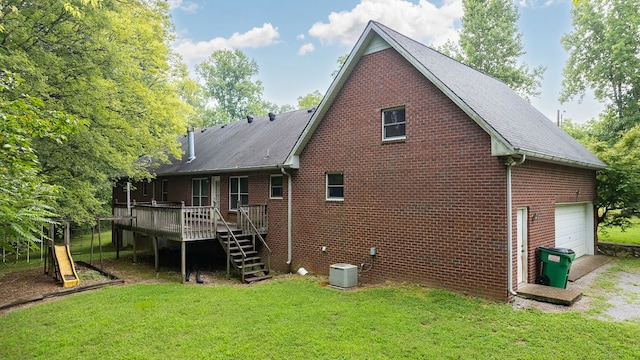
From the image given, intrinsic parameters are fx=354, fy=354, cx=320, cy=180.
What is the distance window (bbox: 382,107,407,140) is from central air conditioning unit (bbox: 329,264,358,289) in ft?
12.3

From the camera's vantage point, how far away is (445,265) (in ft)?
27.8

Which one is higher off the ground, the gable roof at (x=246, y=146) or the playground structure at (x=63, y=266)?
the gable roof at (x=246, y=146)

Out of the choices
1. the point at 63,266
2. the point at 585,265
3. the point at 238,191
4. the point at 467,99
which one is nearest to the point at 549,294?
the point at 467,99

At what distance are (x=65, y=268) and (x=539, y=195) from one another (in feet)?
46.7

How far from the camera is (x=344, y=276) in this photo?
374 inches

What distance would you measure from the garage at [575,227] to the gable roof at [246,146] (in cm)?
892

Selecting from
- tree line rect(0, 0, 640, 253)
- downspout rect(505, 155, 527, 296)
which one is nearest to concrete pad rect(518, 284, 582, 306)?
downspout rect(505, 155, 527, 296)

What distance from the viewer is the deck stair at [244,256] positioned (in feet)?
36.6

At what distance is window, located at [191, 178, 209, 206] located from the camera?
626 inches

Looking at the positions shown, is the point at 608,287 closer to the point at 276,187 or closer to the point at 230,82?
the point at 276,187

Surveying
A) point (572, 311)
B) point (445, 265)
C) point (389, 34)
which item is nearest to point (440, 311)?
point (445, 265)

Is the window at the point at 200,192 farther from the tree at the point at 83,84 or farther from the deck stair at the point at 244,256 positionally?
the deck stair at the point at 244,256

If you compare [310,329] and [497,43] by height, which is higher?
[497,43]

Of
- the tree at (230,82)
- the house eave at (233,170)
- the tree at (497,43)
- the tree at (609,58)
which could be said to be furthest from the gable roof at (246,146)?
the tree at (230,82)
